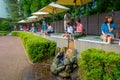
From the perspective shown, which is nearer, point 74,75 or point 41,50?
point 74,75

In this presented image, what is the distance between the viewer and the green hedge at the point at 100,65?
6411 millimetres

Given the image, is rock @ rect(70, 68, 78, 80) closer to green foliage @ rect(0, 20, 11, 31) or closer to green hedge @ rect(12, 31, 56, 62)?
green hedge @ rect(12, 31, 56, 62)

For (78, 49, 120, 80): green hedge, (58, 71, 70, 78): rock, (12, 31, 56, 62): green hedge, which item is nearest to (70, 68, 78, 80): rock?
(58, 71, 70, 78): rock

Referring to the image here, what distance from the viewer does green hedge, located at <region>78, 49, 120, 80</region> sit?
6.41 m

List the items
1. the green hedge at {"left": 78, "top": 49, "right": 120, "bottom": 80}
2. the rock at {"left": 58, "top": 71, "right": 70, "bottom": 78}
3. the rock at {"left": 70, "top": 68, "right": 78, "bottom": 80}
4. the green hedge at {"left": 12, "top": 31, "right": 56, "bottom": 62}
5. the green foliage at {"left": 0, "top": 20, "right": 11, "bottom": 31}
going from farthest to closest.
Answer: the green foliage at {"left": 0, "top": 20, "right": 11, "bottom": 31}
the green hedge at {"left": 12, "top": 31, "right": 56, "bottom": 62}
the rock at {"left": 58, "top": 71, "right": 70, "bottom": 78}
the rock at {"left": 70, "top": 68, "right": 78, "bottom": 80}
the green hedge at {"left": 78, "top": 49, "right": 120, "bottom": 80}

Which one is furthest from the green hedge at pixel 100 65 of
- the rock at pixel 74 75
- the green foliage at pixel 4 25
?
the green foliage at pixel 4 25

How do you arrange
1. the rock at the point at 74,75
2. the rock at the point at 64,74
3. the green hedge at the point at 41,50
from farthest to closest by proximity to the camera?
the green hedge at the point at 41,50 < the rock at the point at 64,74 < the rock at the point at 74,75

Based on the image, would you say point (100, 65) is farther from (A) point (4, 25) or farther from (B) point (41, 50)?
(A) point (4, 25)

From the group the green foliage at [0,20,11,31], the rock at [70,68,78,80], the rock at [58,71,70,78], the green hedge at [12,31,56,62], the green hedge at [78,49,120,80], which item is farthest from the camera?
the green foliage at [0,20,11,31]

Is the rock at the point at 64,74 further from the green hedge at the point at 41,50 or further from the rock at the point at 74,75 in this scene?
the green hedge at the point at 41,50

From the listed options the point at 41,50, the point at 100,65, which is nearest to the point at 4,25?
the point at 41,50

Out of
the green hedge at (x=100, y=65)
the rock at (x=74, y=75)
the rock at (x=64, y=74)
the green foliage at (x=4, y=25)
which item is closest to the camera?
the green hedge at (x=100, y=65)

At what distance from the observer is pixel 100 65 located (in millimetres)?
6895

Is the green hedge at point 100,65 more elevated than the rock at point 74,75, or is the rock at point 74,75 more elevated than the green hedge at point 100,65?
the green hedge at point 100,65
